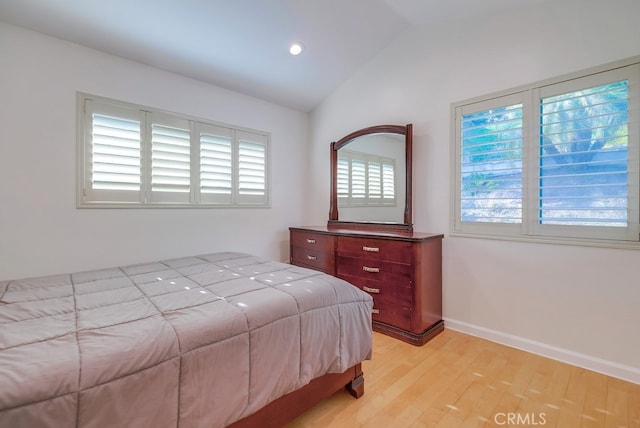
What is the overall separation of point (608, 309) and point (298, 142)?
343 cm

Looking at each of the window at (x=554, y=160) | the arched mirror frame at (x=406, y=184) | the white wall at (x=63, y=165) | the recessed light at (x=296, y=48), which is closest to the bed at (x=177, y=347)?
the white wall at (x=63, y=165)

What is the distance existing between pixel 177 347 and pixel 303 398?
0.75 meters

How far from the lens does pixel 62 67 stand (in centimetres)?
228

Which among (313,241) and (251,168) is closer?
(313,241)

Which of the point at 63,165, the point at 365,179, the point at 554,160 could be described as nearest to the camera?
the point at 554,160

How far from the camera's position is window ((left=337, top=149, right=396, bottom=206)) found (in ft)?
9.90

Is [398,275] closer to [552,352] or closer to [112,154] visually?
[552,352]

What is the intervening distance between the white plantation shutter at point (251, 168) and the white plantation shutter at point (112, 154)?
1.03 m

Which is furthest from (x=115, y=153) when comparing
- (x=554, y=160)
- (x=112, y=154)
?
(x=554, y=160)

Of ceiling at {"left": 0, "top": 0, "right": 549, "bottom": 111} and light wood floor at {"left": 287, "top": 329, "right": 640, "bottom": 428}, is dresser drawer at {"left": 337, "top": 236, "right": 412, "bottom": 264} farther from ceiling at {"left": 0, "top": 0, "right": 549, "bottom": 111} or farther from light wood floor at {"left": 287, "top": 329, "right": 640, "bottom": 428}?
ceiling at {"left": 0, "top": 0, "right": 549, "bottom": 111}

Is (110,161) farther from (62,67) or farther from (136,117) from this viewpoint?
(62,67)

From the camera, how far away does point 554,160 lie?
2.12 metres

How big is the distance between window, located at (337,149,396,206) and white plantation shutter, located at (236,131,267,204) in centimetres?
95

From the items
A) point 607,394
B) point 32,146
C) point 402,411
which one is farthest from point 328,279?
point 32,146
